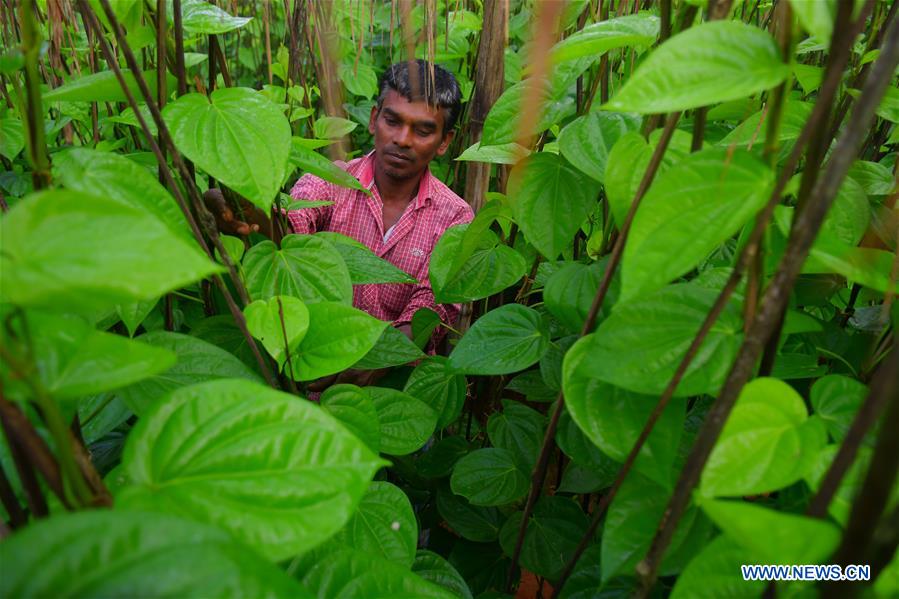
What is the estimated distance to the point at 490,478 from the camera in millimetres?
818

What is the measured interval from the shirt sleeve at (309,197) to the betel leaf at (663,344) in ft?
3.24

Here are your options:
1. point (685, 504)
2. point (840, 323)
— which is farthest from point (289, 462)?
point (840, 323)

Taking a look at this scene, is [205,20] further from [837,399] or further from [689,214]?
[837,399]

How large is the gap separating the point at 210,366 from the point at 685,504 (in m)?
0.39

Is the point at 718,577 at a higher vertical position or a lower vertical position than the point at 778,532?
lower

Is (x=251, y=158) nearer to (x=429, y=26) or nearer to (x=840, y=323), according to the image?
(x=429, y=26)

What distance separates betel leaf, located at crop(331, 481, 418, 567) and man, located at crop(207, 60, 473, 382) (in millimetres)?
864

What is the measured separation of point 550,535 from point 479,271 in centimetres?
37

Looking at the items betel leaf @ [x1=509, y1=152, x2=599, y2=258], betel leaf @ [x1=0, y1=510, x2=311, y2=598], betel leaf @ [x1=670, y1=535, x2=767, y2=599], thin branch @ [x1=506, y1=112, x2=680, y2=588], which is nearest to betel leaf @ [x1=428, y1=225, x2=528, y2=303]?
betel leaf @ [x1=509, y1=152, x2=599, y2=258]

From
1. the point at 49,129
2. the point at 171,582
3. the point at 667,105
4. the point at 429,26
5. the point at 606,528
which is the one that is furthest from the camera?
the point at 49,129

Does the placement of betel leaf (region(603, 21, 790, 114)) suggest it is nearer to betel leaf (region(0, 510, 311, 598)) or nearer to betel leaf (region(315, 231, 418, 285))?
betel leaf (region(0, 510, 311, 598))

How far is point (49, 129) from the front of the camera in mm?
1251

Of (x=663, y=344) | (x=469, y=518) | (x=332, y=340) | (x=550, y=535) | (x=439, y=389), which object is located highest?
(x=663, y=344)

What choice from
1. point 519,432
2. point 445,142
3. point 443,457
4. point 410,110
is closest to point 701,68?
point 519,432
